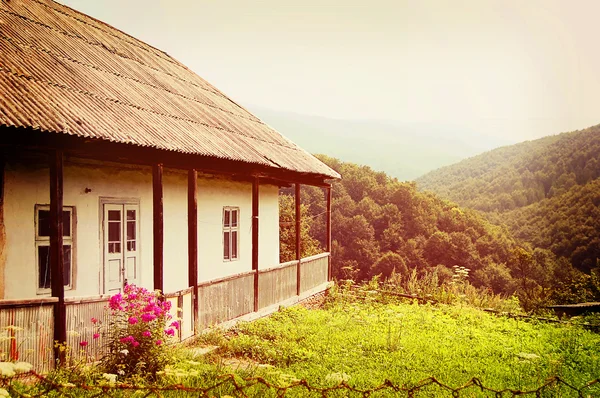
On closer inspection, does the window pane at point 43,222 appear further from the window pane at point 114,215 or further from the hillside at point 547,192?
the hillside at point 547,192

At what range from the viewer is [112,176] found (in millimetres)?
9547

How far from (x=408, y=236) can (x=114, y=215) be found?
38899mm

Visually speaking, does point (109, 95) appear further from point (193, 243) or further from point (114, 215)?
point (193, 243)

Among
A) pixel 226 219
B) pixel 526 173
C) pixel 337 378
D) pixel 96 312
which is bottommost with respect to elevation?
pixel 337 378

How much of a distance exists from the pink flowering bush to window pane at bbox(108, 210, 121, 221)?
369cm

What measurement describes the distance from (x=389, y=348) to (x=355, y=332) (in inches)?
51.4

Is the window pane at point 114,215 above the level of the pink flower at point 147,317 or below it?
above

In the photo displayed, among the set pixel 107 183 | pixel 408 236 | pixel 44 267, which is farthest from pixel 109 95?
pixel 408 236

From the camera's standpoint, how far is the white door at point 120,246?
9.41 meters

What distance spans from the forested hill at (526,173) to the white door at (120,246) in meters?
47.3

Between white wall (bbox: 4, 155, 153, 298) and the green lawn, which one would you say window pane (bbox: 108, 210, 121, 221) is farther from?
the green lawn

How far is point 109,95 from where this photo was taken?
29.0ft

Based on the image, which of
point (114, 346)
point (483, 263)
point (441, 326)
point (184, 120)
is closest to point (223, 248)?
point (184, 120)

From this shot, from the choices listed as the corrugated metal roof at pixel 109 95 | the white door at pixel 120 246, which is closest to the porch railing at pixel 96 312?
the white door at pixel 120 246
